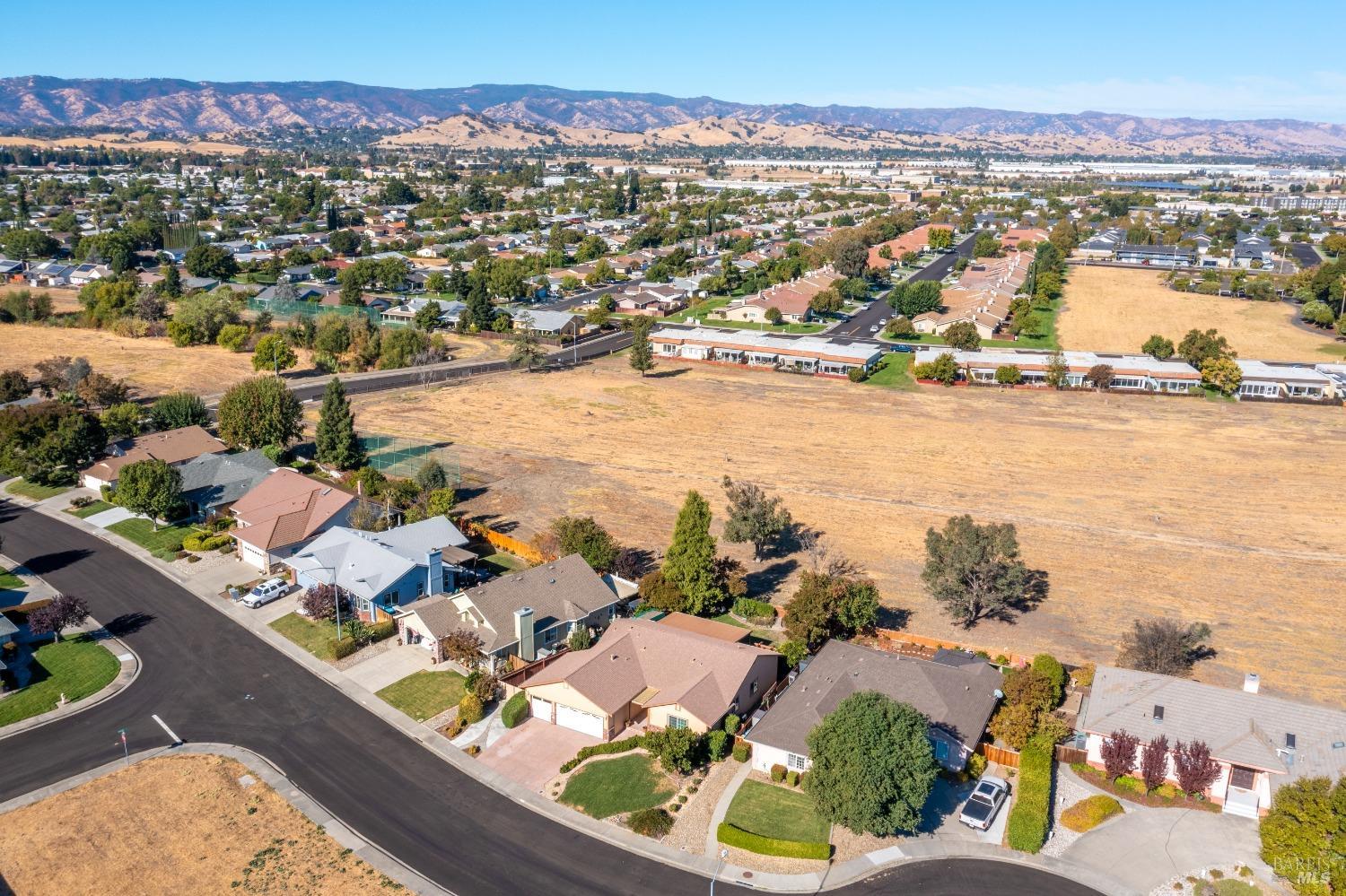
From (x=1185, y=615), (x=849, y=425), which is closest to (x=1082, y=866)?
(x=1185, y=615)

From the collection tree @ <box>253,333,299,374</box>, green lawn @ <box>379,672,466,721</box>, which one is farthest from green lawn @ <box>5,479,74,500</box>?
green lawn @ <box>379,672,466,721</box>

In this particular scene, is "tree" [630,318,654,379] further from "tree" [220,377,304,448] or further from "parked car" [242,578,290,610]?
"parked car" [242,578,290,610]

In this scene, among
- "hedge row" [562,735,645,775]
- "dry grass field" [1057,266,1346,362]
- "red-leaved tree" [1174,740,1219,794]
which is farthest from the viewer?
"dry grass field" [1057,266,1346,362]

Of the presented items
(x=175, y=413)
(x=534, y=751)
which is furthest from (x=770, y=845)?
(x=175, y=413)

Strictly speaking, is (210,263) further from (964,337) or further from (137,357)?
(964,337)

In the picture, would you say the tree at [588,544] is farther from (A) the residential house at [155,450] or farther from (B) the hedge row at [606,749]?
(A) the residential house at [155,450]

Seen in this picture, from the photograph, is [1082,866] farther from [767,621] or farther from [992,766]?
[767,621]
